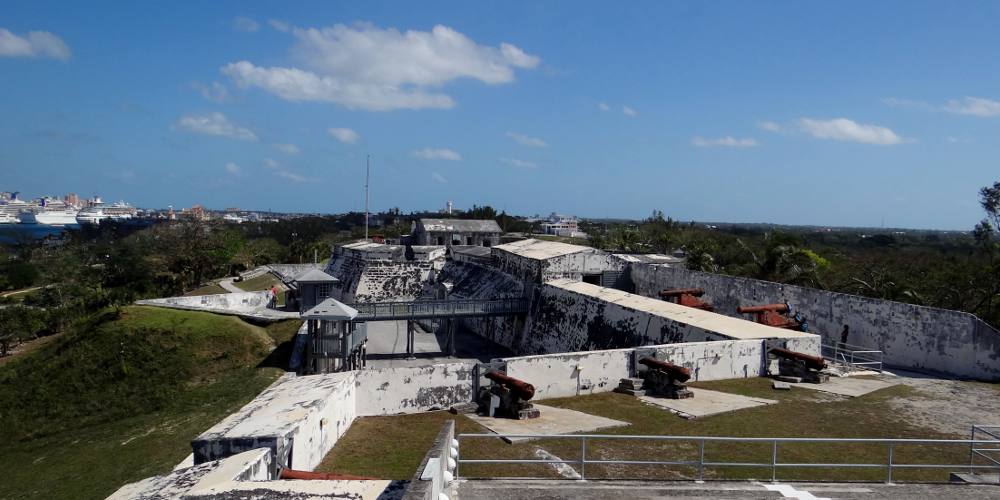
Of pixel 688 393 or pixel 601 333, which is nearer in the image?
pixel 688 393

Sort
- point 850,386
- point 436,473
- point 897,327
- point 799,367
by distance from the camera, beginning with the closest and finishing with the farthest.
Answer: point 436,473
point 850,386
point 799,367
point 897,327

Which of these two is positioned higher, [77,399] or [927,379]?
[927,379]

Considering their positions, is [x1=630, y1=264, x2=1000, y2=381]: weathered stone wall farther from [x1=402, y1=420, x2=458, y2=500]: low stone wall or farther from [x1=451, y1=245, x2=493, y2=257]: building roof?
[x1=402, y1=420, x2=458, y2=500]: low stone wall

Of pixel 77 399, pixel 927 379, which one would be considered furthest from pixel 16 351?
pixel 927 379

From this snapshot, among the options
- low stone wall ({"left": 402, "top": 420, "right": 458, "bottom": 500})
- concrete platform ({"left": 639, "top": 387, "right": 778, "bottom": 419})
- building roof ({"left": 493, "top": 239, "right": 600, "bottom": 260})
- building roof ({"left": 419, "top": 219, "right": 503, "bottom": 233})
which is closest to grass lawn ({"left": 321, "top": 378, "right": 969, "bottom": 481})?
concrete platform ({"left": 639, "top": 387, "right": 778, "bottom": 419})

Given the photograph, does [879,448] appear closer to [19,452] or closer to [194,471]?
[194,471]

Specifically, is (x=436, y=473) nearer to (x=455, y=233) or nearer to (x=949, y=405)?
(x=949, y=405)

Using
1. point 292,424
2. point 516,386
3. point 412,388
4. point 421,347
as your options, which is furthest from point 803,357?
point 421,347

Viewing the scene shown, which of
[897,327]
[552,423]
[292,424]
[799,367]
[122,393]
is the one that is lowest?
[122,393]
